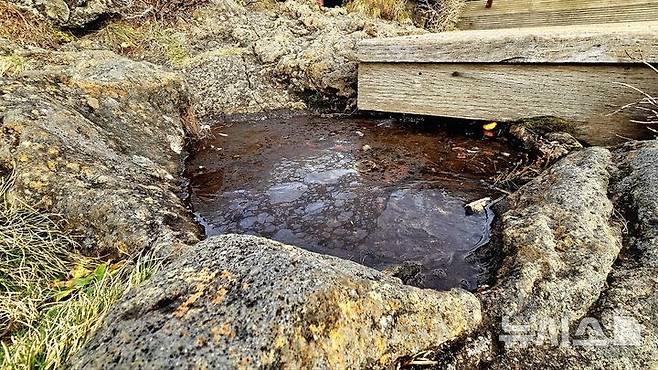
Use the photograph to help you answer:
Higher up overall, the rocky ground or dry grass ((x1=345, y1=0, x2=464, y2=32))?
dry grass ((x1=345, y1=0, x2=464, y2=32))

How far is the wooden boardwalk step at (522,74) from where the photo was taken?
305 cm

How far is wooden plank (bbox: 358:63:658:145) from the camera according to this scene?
3.14m

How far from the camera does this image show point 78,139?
2.50 meters

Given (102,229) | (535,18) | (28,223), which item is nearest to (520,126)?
A: (535,18)

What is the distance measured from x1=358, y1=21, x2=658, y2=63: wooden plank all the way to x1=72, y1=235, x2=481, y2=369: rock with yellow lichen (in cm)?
274

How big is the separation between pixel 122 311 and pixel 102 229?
94 centimetres

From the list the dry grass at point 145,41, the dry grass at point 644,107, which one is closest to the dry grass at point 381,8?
the dry grass at point 145,41

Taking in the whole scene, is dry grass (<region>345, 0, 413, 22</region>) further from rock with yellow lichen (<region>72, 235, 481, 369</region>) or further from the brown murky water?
rock with yellow lichen (<region>72, 235, 481, 369</region>)

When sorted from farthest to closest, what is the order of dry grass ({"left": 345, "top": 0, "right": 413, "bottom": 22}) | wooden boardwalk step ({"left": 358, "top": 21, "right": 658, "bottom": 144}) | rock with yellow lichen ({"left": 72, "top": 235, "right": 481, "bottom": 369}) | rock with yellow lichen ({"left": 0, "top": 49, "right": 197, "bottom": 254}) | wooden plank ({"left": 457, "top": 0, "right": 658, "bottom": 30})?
dry grass ({"left": 345, "top": 0, "right": 413, "bottom": 22}) → wooden plank ({"left": 457, "top": 0, "right": 658, "bottom": 30}) → wooden boardwalk step ({"left": 358, "top": 21, "right": 658, "bottom": 144}) → rock with yellow lichen ({"left": 0, "top": 49, "right": 197, "bottom": 254}) → rock with yellow lichen ({"left": 72, "top": 235, "right": 481, "bottom": 369})

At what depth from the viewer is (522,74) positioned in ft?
11.4

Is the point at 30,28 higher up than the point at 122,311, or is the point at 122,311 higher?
the point at 30,28

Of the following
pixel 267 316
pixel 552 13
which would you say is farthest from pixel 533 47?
pixel 267 316

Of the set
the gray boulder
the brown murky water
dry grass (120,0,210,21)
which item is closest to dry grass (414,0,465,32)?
the brown murky water

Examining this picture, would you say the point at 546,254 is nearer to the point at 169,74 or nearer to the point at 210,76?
the point at 169,74
